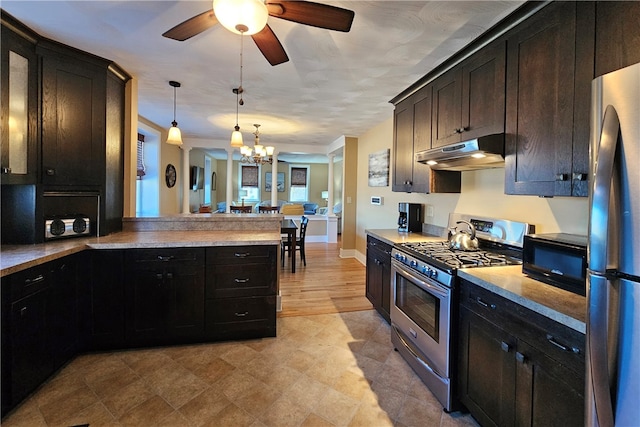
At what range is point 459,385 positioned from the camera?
5.86ft

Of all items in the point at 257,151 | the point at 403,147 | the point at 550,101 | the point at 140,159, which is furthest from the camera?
the point at 257,151

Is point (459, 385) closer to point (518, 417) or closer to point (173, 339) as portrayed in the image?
point (518, 417)

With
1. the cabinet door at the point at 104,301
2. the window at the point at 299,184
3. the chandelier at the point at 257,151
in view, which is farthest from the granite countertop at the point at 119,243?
the window at the point at 299,184

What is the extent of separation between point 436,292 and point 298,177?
9.89 m

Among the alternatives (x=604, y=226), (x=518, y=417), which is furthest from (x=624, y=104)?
(x=518, y=417)

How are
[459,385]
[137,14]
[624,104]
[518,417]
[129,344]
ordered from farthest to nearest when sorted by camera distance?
[129,344], [137,14], [459,385], [518,417], [624,104]

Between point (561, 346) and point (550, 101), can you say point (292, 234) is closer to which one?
point (550, 101)

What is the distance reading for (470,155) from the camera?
2021 millimetres

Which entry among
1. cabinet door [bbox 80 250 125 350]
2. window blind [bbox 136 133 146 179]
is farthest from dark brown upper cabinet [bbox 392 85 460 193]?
window blind [bbox 136 133 146 179]

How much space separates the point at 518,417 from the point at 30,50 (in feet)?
12.7

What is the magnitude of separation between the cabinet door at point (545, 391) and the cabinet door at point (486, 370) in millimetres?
54

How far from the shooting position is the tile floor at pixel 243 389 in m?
1.74

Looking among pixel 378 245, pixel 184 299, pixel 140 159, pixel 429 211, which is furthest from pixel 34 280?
pixel 140 159

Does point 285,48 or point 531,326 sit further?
point 285,48
